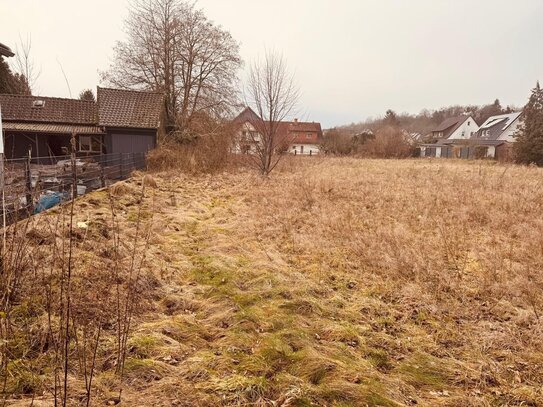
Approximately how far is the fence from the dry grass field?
1.85ft

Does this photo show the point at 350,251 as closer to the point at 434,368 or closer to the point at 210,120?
the point at 434,368

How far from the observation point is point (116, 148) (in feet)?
75.4

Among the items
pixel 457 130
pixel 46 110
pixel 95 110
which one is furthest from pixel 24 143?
pixel 457 130

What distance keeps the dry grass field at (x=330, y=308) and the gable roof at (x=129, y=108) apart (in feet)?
47.6

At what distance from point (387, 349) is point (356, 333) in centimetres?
38

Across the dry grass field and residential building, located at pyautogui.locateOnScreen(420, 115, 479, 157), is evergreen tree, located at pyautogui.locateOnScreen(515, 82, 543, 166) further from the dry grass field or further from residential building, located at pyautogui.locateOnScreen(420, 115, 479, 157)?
residential building, located at pyautogui.locateOnScreen(420, 115, 479, 157)

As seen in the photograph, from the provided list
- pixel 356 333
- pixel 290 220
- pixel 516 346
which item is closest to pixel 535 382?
pixel 516 346

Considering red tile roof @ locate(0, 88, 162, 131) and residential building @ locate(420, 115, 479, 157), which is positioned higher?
residential building @ locate(420, 115, 479, 157)

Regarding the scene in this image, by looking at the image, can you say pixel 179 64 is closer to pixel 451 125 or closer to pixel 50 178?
pixel 50 178

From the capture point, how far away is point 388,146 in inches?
1519

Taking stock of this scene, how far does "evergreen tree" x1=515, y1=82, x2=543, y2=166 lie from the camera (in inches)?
1142

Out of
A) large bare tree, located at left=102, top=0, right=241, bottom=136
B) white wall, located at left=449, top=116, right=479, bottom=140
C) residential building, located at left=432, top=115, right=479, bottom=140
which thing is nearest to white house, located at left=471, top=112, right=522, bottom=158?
white wall, located at left=449, top=116, right=479, bottom=140

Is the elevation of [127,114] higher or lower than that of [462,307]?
higher

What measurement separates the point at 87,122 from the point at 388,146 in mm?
29718
